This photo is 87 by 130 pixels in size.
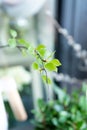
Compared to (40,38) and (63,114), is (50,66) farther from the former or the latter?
(40,38)

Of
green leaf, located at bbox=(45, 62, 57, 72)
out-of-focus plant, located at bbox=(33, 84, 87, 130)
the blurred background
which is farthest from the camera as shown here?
the blurred background

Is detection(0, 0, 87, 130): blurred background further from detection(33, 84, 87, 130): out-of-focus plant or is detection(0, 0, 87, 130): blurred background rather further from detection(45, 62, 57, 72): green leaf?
detection(45, 62, 57, 72): green leaf

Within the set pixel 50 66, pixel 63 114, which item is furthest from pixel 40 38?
pixel 50 66

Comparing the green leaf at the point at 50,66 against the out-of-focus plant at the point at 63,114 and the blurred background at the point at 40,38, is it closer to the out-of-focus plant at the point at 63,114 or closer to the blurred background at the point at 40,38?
the out-of-focus plant at the point at 63,114

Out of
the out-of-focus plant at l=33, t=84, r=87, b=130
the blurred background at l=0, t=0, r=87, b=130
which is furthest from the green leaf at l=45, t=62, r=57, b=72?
the blurred background at l=0, t=0, r=87, b=130

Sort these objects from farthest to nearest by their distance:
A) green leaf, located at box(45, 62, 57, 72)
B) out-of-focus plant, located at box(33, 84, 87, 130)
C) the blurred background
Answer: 1. the blurred background
2. out-of-focus plant, located at box(33, 84, 87, 130)
3. green leaf, located at box(45, 62, 57, 72)
